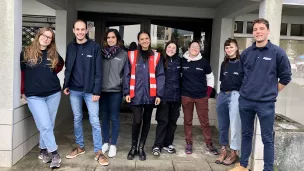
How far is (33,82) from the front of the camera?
380 cm

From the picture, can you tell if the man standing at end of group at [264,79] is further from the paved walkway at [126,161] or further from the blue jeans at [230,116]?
the paved walkway at [126,161]

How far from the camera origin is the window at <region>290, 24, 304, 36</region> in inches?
271

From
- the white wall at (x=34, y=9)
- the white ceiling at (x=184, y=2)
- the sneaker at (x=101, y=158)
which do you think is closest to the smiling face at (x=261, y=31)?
the sneaker at (x=101, y=158)

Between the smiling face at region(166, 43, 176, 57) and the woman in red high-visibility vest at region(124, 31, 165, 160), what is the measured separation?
0.19 m

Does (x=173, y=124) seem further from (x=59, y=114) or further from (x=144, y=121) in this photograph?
(x=59, y=114)

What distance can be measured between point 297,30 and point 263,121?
436cm

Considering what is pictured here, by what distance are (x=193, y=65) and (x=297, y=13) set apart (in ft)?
11.7

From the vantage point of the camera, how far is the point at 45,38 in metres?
3.81

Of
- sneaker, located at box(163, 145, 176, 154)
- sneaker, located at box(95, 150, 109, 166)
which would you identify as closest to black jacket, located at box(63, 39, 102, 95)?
sneaker, located at box(95, 150, 109, 166)

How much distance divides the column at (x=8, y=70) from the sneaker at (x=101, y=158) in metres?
1.05

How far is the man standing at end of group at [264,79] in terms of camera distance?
335 centimetres

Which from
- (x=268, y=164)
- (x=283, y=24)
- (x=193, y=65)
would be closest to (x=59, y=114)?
(x=193, y=65)

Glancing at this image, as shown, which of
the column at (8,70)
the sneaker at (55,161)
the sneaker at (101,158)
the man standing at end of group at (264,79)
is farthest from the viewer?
the sneaker at (101,158)

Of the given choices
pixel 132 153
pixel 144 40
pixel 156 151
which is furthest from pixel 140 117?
pixel 144 40
